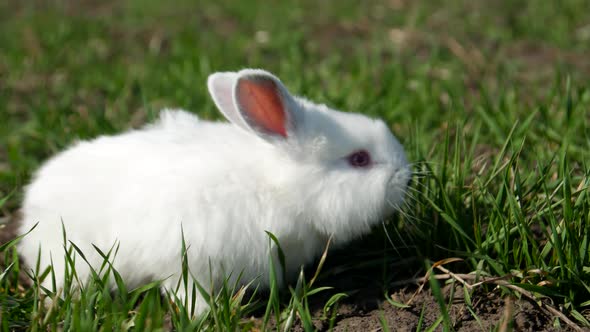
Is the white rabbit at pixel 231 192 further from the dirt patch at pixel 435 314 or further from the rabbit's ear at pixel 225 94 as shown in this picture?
the dirt patch at pixel 435 314

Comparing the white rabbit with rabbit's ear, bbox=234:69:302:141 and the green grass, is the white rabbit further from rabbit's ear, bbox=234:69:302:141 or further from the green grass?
the green grass

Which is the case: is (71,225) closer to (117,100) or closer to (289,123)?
(289,123)

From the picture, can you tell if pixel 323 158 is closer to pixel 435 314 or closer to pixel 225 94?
pixel 225 94

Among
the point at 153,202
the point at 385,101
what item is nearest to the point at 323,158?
the point at 153,202

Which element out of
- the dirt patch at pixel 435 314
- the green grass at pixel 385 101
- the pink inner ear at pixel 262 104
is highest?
the pink inner ear at pixel 262 104

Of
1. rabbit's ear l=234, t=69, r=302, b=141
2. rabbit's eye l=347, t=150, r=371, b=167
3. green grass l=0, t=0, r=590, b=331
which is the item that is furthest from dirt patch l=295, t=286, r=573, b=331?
rabbit's ear l=234, t=69, r=302, b=141

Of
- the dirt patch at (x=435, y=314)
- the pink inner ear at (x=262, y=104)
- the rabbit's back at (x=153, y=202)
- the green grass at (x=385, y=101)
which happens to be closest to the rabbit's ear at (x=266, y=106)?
the pink inner ear at (x=262, y=104)
